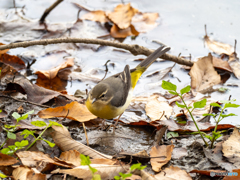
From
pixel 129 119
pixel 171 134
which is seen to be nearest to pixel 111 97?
pixel 129 119

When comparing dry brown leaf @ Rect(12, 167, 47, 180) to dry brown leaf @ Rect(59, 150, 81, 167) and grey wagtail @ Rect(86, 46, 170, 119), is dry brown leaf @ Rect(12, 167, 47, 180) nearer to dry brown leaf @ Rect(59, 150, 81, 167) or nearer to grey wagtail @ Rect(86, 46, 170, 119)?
dry brown leaf @ Rect(59, 150, 81, 167)

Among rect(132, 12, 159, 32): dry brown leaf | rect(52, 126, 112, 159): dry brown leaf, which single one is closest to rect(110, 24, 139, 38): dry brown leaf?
rect(132, 12, 159, 32): dry brown leaf

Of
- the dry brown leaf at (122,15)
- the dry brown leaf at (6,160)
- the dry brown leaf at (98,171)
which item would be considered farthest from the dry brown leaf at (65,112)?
the dry brown leaf at (122,15)

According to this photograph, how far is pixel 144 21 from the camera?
8.17 meters

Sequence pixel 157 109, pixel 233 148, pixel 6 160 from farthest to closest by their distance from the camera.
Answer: pixel 157 109
pixel 233 148
pixel 6 160

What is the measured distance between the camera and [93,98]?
4418 millimetres

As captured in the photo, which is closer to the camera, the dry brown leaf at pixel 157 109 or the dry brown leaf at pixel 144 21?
the dry brown leaf at pixel 157 109

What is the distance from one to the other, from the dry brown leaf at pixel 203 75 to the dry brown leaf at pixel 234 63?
23.6 inches

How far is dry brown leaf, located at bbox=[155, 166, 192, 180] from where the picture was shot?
3113 mm

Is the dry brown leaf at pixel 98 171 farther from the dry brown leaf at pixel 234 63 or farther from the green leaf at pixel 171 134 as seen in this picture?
the dry brown leaf at pixel 234 63

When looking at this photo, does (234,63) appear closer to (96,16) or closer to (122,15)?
(122,15)

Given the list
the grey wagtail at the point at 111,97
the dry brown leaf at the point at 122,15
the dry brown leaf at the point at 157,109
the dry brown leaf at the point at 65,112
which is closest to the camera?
the dry brown leaf at the point at 65,112

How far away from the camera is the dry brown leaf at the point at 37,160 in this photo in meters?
3.16

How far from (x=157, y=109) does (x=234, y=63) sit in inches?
103
